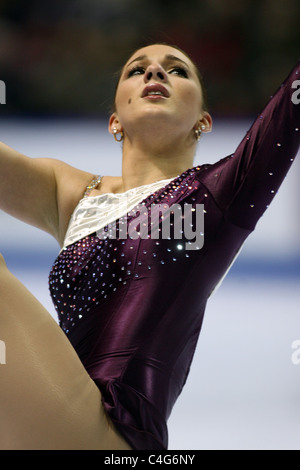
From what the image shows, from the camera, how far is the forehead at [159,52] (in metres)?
1.78

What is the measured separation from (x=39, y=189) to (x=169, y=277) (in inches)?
23.2

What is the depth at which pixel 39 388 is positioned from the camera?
41.3 inches

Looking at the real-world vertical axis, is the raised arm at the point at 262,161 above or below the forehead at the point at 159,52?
below

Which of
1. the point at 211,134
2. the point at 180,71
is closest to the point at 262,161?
the point at 180,71

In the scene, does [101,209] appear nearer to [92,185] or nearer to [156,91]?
[92,185]

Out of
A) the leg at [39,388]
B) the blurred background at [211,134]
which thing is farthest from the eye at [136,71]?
the leg at [39,388]

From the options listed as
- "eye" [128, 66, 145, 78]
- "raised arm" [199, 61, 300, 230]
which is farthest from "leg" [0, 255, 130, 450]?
"eye" [128, 66, 145, 78]

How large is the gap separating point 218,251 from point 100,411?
0.46 meters

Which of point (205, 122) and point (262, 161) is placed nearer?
point (262, 161)

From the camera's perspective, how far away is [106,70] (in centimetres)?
287

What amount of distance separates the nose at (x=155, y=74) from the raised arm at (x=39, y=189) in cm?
32

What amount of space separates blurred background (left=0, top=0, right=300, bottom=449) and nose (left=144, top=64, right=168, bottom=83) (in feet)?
2.28

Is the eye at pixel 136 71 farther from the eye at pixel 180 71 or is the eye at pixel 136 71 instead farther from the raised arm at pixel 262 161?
the raised arm at pixel 262 161

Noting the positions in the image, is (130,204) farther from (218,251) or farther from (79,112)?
(79,112)
